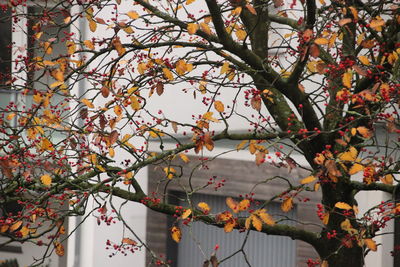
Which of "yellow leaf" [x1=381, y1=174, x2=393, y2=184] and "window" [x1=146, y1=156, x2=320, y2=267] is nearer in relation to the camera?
"yellow leaf" [x1=381, y1=174, x2=393, y2=184]

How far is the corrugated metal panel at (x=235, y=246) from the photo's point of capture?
16.3 meters

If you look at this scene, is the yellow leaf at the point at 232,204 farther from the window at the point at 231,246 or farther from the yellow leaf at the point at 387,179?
the window at the point at 231,246

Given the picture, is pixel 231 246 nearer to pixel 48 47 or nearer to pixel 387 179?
pixel 48 47

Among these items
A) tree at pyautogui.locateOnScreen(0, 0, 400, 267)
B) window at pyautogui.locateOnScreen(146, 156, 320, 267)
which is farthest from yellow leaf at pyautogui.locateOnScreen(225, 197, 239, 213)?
window at pyautogui.locateOnScreen(146, 156, 320, 267)

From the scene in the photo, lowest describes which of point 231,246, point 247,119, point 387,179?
point 387,179

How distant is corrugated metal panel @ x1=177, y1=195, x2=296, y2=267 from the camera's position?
16312 millimetres

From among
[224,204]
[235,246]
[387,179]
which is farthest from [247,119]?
[235,246]

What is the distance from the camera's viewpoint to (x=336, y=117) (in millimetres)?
8836

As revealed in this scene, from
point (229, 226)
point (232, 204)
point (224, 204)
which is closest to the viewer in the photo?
point (232, 204)

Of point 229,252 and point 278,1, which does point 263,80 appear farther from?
point 229,252

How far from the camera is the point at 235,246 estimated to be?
16.9m

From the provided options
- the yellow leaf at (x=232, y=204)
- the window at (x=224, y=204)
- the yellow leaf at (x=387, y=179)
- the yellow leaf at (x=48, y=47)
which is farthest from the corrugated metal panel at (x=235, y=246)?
the yellow leaf at (x=232, y=204)

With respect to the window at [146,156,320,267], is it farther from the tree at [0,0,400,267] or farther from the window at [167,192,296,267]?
the tree at [0,0,400,267]

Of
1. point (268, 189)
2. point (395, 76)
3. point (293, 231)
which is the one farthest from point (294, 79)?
point (268, 189)
